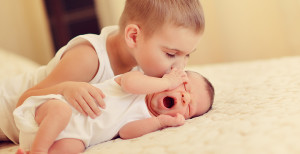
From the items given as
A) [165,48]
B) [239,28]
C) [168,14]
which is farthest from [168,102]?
[239,28]

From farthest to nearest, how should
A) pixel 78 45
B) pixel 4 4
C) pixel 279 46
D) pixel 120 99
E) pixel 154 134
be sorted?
pixel 4 4, pixel 279 46, pixel 78 45, pixel 120 99, pixel 154 134

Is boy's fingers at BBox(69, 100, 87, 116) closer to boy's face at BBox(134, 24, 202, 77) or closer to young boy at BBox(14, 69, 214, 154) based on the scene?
young boy at BBox(14, 69, 214, 154)

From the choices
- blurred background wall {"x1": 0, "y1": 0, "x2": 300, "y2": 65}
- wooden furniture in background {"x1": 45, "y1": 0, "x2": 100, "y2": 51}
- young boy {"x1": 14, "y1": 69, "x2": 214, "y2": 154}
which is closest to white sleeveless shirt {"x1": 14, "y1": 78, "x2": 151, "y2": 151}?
young boy {"x1": 14, "y1": 69, "x2": 214, "y2": 154}

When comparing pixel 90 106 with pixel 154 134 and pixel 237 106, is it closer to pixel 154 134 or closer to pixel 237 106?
pixel 154 134

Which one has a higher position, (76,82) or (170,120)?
(76,82)

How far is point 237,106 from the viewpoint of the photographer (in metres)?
1.05

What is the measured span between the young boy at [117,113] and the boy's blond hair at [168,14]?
157 mm

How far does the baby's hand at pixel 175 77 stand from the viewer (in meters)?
1.03

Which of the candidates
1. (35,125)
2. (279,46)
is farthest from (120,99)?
(279,46)

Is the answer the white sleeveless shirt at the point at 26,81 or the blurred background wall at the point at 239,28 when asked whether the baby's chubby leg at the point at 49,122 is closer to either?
the white sleeveless shirt at the point at 26,81

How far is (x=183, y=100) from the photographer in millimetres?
1033

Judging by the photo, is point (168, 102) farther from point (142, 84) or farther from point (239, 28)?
point (239, 28)

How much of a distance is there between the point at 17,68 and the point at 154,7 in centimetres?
110

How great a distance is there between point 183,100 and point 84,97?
28 cm
